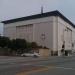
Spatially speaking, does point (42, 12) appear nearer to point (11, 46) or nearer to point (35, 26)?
point (35, 26)

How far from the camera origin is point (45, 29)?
103 m

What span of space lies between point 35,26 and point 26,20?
6.64 m

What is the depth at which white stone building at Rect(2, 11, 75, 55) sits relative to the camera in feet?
332

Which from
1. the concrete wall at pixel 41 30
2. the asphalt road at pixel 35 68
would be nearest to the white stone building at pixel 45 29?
the concrete wall at pixel 41 30

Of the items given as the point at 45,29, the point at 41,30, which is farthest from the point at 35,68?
the point at 41,30

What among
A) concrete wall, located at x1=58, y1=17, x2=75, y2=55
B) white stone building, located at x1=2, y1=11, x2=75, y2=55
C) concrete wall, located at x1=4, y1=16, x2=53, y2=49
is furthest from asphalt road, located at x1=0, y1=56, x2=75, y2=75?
concrete wall, located at x1=58, y1=17, x2=75, y2=55

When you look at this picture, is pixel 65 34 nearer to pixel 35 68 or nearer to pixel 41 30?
pixel 41 30

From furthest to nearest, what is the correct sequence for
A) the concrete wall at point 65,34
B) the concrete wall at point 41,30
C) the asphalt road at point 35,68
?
the concrete wall at point 65,34 → the concrete wall at point 41,30 → the asphalt road at point 35,68

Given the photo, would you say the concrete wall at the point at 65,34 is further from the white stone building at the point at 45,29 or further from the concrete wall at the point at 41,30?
the concrete wall at the point at 41,30

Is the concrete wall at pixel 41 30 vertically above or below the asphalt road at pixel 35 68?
above

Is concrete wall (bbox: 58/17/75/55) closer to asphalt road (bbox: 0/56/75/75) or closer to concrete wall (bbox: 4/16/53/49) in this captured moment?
concrete wall (bbox: 4/16/53/49)

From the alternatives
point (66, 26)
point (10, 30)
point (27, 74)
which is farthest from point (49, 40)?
point (27, 74)

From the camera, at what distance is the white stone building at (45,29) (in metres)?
101

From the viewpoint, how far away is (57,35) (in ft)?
332
